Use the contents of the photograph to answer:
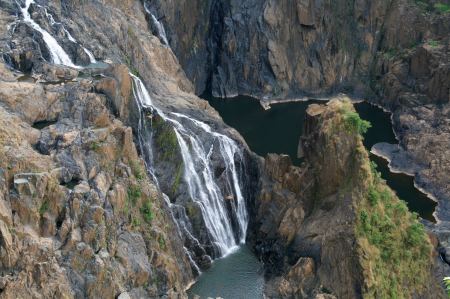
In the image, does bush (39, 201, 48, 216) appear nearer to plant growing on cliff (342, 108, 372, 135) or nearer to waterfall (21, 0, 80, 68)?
waterfall (21, 0, 80, 68)

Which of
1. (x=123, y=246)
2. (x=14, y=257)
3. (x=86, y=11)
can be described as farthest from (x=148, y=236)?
(x=86, y=11)

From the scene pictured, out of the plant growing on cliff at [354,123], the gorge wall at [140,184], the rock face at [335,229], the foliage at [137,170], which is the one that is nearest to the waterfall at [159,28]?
the gorge wall at [140,184]

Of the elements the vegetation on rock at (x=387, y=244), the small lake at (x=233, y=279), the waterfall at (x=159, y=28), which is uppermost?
the waterfall at (x=159, y=28)

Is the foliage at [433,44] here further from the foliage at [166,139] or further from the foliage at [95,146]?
the foliage at [95,146]

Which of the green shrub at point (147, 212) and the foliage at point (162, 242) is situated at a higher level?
the green shrub at point (147, 212)

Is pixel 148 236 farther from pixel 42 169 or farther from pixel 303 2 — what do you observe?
pixel 303 2


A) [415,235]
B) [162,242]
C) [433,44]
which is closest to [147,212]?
[162,242]
